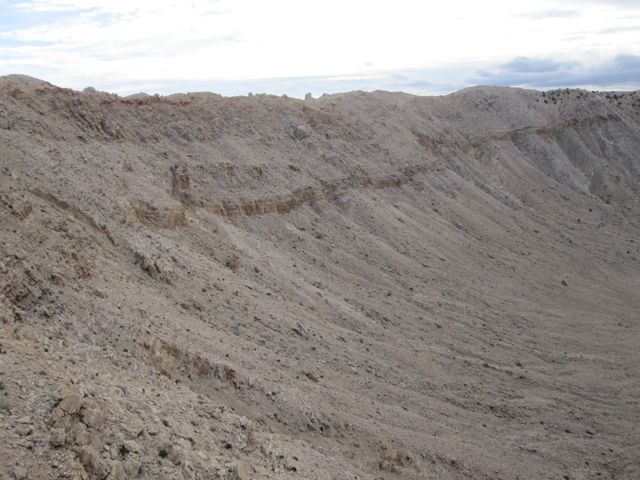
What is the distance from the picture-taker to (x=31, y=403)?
28.7ft

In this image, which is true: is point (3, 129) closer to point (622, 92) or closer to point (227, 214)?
point (227, 214)

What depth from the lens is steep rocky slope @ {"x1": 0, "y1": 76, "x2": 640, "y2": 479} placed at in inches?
424

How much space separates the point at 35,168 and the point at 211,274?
4.88 m

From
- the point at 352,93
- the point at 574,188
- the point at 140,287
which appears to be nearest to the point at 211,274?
the point at 140,287

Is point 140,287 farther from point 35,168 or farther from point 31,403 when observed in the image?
point 31,403

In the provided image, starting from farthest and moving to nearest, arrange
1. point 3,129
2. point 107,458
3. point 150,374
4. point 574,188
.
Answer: point 574,188 < point 3,129 < point 150,374 < point 107,458

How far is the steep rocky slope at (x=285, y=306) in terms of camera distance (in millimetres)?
10758

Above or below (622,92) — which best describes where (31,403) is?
below

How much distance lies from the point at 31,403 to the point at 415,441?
8.67 m

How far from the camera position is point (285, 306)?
733 inches

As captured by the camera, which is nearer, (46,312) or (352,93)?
(46,312)

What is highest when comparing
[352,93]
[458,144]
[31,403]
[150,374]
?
[352,93]

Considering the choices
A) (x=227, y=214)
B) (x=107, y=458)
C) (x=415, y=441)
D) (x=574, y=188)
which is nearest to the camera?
(x=107, y=458)

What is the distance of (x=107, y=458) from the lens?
8.70 metres
